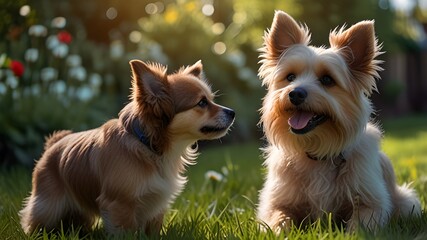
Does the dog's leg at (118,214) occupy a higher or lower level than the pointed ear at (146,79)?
lower

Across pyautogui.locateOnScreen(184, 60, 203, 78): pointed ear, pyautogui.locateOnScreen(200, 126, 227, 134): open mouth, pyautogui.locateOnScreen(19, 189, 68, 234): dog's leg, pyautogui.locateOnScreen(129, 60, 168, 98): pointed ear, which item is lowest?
pyautogui.locateOnScreen(19, 189, 68, 234): dog's leg

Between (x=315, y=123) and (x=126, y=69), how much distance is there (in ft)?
27.1

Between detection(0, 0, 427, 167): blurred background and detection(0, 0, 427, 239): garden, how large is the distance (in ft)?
0.07

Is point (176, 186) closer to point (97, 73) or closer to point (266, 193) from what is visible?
point (266, 193)

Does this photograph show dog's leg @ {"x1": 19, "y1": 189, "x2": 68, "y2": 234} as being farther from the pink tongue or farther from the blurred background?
the blurred background

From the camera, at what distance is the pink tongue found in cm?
432

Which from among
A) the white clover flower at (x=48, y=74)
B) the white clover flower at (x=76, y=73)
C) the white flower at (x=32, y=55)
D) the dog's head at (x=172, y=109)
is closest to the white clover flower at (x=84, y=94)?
the white clover flower at (x=76, y=73)

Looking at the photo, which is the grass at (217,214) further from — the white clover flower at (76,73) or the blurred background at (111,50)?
the white clover flower at (76,73)

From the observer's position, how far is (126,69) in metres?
12.2

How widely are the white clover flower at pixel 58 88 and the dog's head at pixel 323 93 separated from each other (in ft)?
17.9

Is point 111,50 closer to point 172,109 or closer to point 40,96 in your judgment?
point 40,96

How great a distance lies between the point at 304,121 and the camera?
4.33 m

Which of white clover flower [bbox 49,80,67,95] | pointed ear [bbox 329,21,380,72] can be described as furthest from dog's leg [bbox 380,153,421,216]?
white clover flower [bbox 49,80,67,95]

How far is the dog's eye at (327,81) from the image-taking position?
4.41 metres
